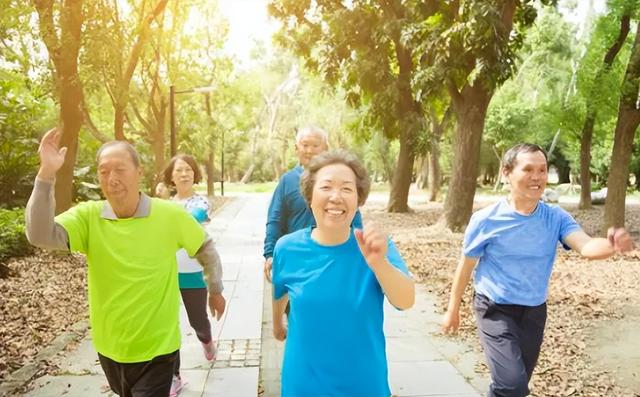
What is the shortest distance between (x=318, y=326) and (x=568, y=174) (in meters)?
61.2

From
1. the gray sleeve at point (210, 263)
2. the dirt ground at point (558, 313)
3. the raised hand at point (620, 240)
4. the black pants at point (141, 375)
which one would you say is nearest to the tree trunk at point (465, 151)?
the dirt ground at point (558, 313)

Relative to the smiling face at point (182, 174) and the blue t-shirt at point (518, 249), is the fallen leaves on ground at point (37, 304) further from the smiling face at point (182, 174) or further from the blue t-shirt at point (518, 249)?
the blue t-shirt at point (518, 249)

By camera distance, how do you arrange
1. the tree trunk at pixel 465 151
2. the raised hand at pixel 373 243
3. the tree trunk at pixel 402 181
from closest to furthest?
1. the raised hand at pixel 373 243
2. the tree trunk at pixel 465 151
3. the tree trunk at pixel 402 181

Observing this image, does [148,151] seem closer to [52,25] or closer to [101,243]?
[52,25]

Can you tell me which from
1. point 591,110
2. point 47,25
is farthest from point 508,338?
point 591,110

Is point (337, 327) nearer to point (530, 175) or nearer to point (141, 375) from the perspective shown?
point (141, 375)

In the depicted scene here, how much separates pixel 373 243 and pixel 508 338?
1.84 m

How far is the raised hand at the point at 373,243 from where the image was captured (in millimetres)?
1963

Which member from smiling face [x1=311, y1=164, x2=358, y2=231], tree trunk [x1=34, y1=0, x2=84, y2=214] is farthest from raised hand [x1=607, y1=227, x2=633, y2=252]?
tree trunk [x1=34, y1=0, x2=84, y2=214]

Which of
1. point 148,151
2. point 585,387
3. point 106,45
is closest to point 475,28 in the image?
point 106,45

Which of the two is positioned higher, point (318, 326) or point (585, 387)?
point (318, 326)

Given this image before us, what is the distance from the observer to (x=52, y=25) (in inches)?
418

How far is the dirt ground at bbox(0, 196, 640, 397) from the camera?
5105mm

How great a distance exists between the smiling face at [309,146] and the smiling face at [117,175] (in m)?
1.63
